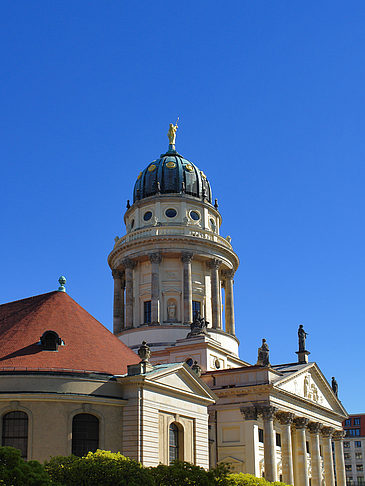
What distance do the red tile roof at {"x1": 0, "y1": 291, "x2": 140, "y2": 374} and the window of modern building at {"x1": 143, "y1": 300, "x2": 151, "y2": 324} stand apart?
854 inches

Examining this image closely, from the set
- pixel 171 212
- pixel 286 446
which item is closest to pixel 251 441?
pixel 286 446

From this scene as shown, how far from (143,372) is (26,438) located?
763cm

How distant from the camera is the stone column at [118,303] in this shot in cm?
7206

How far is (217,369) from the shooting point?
6228 centimetres

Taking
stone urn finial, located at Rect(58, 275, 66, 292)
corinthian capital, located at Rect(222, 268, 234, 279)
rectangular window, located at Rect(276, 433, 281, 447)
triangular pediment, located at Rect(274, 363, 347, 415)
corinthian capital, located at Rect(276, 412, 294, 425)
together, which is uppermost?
corinthian capital, located at Rect(222, 268, 234, 279)

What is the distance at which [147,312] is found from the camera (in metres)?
70.1

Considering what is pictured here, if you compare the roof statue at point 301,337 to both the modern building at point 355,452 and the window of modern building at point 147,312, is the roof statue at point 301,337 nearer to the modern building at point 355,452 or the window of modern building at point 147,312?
the window of modern building at point 147,312

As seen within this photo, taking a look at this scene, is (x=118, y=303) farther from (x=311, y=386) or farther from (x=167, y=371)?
(x=167, y=371)

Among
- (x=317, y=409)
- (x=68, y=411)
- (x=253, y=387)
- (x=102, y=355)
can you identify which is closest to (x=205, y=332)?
(x=253, y=387)

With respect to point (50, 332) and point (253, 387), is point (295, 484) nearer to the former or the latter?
point (253, 387)

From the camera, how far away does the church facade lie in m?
38.6

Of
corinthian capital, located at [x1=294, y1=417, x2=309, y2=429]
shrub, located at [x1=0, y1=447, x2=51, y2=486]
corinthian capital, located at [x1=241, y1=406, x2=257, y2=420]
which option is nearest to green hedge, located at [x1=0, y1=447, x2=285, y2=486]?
shrub, located at [x1=0, y1=447, x2=51, y2=486]

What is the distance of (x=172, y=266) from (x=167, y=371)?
29.4 meters

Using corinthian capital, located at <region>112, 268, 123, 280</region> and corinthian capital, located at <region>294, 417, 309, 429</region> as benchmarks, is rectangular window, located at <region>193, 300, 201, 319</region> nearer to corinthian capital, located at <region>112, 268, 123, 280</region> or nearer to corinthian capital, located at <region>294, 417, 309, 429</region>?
corinthian capital, located at <region>112, 268, 123, 280</region>
